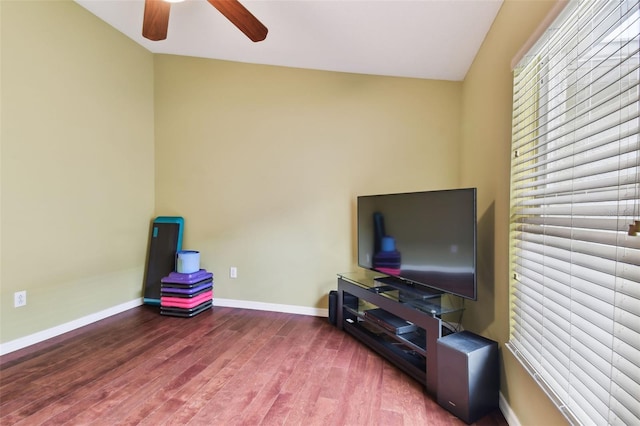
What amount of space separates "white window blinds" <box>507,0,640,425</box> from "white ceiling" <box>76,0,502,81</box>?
85cm

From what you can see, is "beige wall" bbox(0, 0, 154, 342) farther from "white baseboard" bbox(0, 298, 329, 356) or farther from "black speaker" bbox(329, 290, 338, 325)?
"black speaker" bbox(329, 290, 338, 325)

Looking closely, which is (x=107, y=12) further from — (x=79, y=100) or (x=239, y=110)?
(x=239, y=110)

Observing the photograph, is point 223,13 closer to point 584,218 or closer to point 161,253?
point 584,218

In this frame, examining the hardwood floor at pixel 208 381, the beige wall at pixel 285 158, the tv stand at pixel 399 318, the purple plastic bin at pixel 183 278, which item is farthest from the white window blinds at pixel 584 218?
the purple plastic bin at pixel 183 278

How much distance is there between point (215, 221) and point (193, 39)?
193 centimetres

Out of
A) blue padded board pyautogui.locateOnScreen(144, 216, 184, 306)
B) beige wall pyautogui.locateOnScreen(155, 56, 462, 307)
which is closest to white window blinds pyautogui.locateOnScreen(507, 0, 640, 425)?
beige wall pyautogui.locateOnScreen(155, 56, 462, 307)

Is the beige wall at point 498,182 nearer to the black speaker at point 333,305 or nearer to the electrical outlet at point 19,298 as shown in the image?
the black speaker at point 333,305

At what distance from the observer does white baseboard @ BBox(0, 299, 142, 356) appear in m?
2.38

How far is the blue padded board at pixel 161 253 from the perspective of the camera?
11.6 feet

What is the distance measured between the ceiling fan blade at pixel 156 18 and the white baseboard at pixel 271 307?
269cm

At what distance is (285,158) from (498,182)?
84.9 inches

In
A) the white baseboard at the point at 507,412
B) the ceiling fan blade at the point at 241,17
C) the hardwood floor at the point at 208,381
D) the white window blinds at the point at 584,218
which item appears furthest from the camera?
the ceiling fan blade at the point at 241,17

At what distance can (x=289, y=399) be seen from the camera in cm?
186

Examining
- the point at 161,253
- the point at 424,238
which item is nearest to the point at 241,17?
the point at 424,238
